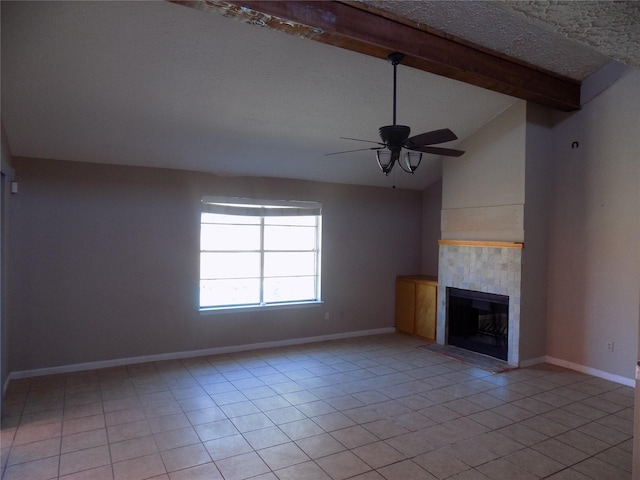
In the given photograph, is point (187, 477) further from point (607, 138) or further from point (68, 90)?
point (607, 138)

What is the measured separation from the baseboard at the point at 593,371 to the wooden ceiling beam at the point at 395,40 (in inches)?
121

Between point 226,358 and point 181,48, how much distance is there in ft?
11.8

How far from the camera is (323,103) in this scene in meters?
4.27

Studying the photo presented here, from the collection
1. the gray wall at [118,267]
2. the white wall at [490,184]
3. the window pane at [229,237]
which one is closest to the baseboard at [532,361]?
the white wall at [490,184]

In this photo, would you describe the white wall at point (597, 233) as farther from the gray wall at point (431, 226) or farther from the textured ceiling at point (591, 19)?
the textured ceiling at point (591, 19)

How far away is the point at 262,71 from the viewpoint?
365cm

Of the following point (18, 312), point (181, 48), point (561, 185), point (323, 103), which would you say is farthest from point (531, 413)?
point (18, 312)

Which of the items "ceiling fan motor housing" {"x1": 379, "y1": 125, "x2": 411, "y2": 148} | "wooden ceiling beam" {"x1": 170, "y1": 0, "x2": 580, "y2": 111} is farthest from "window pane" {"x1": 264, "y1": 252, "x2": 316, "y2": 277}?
"wooden ceiling beam" {"x1": 170, "y1": 0, "x2": 580, "y2": 111}

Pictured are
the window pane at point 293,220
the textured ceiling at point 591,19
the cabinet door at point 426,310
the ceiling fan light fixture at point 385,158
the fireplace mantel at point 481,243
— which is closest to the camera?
the textured ceiling at point 591,19

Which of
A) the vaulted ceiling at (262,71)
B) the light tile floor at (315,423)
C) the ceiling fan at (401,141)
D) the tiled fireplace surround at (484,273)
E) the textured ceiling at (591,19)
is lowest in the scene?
the light tile floor at (315,423)

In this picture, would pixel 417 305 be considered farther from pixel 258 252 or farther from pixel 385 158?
pixel 385 158

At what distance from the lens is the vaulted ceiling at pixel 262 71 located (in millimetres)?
2830

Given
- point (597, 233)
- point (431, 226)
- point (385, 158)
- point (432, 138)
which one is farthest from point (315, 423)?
point (431, 226)

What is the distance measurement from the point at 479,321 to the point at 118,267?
467cm
